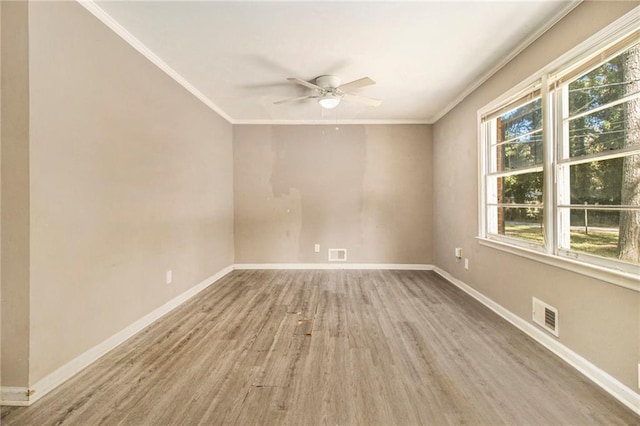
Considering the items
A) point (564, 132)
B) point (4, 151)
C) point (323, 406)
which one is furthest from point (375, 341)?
point (4, 151)

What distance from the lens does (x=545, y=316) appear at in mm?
1947

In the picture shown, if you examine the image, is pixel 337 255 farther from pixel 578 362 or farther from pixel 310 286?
pixel 578 362

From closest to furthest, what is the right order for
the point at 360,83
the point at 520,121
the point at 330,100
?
1. the point at 520,121
2. the point at 360,83
3. the point at 330,100

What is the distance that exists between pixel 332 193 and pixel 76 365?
353 centimetres

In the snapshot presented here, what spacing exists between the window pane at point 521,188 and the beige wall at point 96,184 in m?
3.53

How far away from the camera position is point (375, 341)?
2.04 m

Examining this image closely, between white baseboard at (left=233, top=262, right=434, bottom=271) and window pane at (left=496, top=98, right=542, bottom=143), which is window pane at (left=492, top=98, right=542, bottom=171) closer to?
window pane at (left=496, top=98, right=542, bottom=143)

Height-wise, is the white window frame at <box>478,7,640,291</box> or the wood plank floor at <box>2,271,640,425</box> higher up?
the white window frame at <box>478,7,640,291</box>

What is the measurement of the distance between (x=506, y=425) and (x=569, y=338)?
3.21 ft

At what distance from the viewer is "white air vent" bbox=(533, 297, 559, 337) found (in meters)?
1.87

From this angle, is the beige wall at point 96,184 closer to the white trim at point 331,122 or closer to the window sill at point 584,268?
the white trim at point 331,122

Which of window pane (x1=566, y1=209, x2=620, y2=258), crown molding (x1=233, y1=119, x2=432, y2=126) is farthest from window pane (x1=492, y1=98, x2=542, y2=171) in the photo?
crown molding (x1=233, y1=119, x2=432, y2=126)

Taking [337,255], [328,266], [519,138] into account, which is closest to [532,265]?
[519,138]

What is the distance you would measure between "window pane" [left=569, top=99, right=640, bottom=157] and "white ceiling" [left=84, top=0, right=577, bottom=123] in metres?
0.82
